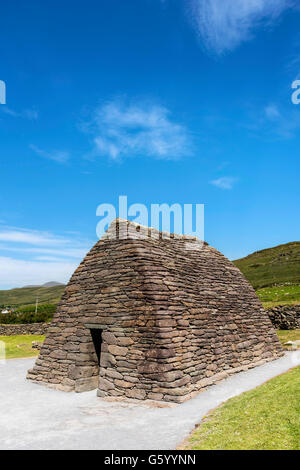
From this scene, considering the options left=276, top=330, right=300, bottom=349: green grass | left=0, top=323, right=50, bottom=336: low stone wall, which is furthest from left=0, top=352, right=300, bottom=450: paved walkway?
left=0, top=323, right=50, bottom=336: low stone wall

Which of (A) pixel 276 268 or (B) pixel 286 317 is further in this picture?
(A) pixel 276 268

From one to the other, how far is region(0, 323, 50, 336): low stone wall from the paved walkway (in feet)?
69.0

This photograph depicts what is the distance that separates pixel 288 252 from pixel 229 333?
68794 millimetres

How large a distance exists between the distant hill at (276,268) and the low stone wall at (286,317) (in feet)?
75.8

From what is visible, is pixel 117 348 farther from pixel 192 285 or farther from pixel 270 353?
pixel 270 353

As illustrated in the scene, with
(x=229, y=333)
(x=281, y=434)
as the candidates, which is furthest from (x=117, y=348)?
(x=281, y=434)

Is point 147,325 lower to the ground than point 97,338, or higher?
higher

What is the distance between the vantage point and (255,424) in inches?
260

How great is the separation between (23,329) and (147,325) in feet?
87.0

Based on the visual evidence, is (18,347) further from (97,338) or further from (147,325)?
(147,325)

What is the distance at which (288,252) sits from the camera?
75.8 metres

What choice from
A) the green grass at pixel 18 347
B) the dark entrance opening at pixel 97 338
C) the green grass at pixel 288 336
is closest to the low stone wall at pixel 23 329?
the green grass at pixel 18 347

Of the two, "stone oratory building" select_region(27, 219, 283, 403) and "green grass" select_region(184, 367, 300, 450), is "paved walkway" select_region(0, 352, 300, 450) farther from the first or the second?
"stone oratory building" select_region(27, 219, 283, 403)

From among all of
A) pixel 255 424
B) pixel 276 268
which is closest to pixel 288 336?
pixel 255 424
